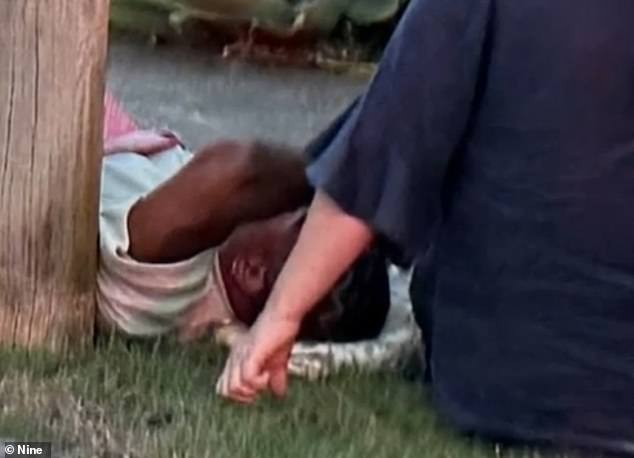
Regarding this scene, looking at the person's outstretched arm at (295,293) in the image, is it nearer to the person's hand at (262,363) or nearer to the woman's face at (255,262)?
the person's hand at (262,363)

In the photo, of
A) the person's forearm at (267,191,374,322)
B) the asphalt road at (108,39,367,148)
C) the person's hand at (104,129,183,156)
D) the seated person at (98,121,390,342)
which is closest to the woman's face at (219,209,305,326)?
the seated person at (98,121,390,342)

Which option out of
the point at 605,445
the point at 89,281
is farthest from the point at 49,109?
the point at 605,445

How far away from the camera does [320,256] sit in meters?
1.78

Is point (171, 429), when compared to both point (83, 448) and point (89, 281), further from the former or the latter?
point (89, 281)

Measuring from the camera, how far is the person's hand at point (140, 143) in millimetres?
2246

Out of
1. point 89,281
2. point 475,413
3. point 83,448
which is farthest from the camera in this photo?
point 89,281

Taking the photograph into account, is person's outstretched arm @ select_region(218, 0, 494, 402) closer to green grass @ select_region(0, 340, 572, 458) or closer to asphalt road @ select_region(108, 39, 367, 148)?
green grass @ select_region(0, 340, 572, 458)

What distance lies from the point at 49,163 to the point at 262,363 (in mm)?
331

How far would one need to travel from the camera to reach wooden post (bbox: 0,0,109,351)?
1.84 metres

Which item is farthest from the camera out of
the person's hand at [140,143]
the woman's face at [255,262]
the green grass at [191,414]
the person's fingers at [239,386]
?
the person's hand at [140,143]

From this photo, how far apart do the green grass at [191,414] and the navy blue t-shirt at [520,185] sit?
7 cm

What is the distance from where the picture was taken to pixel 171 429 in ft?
5.61

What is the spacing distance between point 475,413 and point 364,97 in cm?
35

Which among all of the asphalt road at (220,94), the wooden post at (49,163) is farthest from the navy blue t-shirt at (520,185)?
the asphalt road at (220,94)
